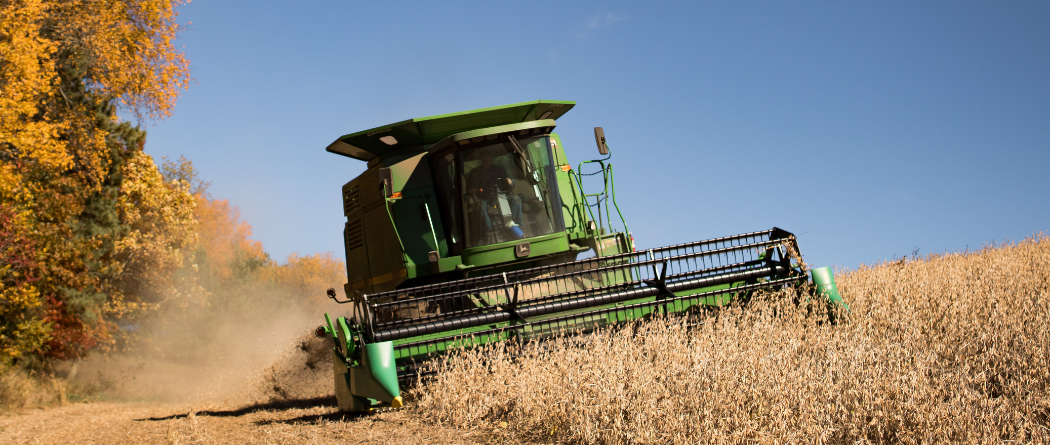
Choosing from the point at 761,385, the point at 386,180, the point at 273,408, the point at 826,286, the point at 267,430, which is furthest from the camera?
the point at 273,408

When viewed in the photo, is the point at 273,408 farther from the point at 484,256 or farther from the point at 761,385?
the point at 761,385

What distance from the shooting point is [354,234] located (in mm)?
8961

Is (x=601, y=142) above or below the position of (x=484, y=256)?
above

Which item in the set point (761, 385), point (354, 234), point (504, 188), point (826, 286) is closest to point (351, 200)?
point (354, 234)

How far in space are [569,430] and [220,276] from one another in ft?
136

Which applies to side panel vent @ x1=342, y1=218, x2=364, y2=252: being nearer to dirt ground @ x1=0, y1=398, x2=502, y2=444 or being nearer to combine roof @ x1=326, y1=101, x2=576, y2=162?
combine roof @ x1=326, y1=101, x2=576, y2=162

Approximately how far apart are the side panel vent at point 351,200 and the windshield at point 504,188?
1864mm

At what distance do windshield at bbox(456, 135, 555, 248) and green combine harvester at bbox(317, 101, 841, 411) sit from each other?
0.04 feet

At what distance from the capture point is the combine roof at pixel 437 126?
8047 mm

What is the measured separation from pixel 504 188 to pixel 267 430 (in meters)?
3.15

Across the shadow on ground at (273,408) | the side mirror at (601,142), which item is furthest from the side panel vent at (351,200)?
the side mirror at (601,142)

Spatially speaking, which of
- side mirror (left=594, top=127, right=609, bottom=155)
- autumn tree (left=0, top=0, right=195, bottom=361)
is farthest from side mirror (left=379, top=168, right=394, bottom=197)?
autumn tree (left=0, top=0, right=195, bottom=361)

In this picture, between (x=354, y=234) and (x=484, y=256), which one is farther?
(x=354, y=234)

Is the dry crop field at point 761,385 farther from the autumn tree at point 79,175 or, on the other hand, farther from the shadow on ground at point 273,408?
the autumn tree at point 79,175
